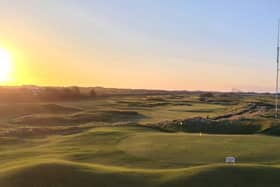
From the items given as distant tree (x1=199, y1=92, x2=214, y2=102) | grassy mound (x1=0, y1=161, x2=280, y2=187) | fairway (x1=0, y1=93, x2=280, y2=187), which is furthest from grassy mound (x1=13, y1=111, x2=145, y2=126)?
distant tree (x1=199, y1=92, x2=214, y2=102)

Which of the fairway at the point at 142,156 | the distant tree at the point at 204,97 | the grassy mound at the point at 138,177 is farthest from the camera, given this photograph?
the distant tree at the point at 204,97

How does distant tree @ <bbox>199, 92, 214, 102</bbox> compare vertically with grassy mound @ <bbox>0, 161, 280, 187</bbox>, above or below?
above

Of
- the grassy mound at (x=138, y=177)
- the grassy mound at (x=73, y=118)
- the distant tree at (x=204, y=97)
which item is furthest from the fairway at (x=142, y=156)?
the distant tree at (x=204, y=97)

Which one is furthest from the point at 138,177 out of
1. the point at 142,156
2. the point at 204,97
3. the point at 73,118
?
the point at 204,97

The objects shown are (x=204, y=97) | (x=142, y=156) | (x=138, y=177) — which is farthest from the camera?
(x=204, y=97)

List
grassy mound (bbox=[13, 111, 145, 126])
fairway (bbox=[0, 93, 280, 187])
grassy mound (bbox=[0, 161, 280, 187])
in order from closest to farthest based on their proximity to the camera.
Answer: grassy mound (bbox=[0, 161, 280, 187])
fairway (bbox=[0, 93, 280, 187])
grassy mound (bbox=[13, 111, 145, 126])

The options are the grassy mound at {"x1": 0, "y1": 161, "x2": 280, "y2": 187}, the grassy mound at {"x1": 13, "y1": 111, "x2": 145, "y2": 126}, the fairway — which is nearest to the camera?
the grassy mound at {"x1": 0, "y1": 161, "x2": 280, "y2": 187}

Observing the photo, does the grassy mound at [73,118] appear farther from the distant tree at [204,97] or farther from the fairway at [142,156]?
the distant tree at [204,97]

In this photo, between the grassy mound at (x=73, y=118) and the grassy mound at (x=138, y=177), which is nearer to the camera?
the grassy mound at (x=138, y=177)

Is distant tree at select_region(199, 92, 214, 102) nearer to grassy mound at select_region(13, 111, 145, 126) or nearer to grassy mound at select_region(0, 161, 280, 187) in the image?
grassy mound at select_region(13, 111, 145, 126)

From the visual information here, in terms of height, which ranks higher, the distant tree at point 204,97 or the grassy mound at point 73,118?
the distant tree at point 204,97

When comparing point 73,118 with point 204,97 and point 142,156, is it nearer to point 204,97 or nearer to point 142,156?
point 142,156
